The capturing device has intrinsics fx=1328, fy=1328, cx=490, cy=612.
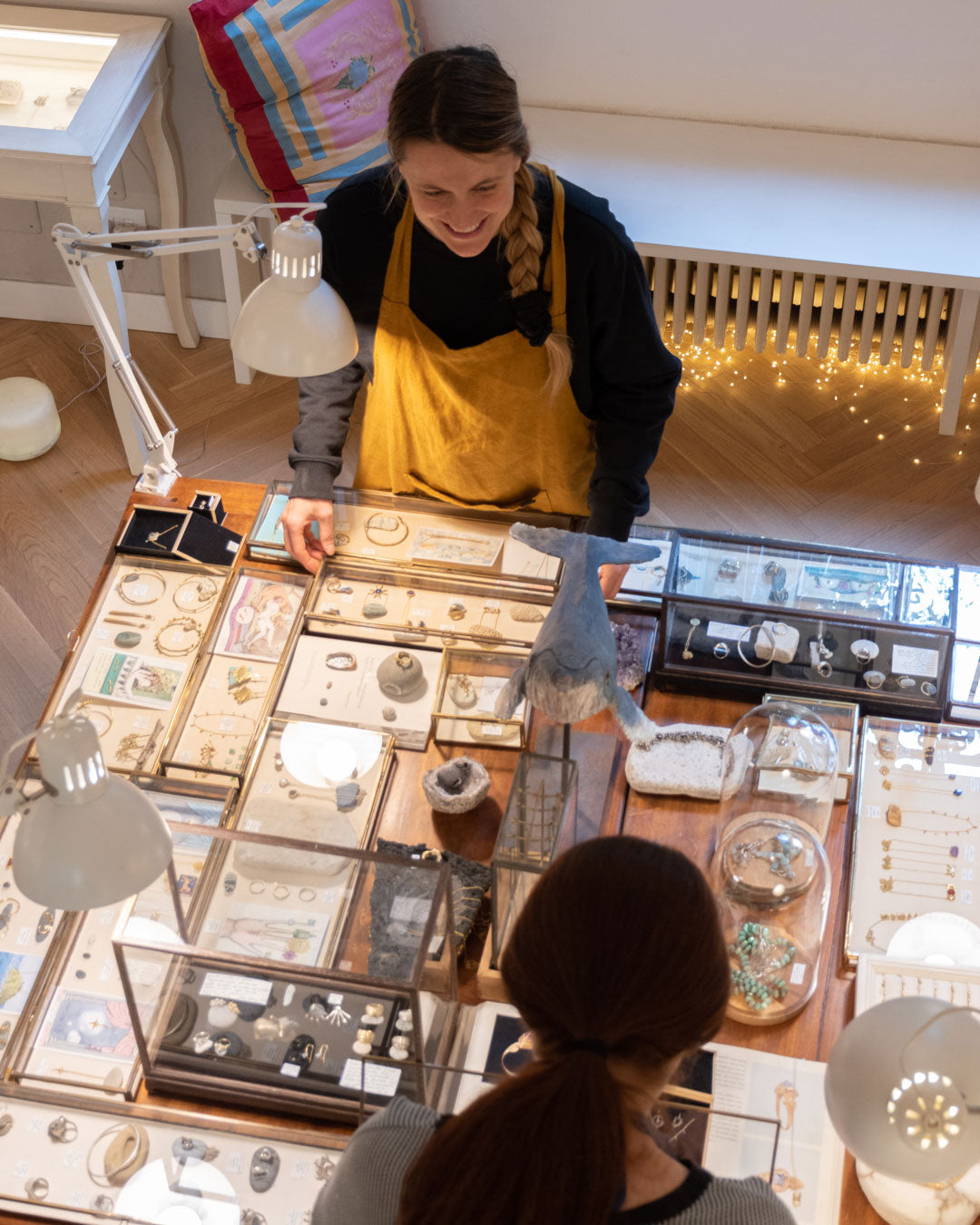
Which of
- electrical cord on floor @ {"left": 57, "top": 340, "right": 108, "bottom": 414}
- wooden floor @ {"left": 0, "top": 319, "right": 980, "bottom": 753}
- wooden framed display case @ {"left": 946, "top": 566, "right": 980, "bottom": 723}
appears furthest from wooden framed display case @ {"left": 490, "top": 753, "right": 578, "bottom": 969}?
electrical cord on floor @ {"left": 57, "top": 340, "right": 108, "bottom": 414}

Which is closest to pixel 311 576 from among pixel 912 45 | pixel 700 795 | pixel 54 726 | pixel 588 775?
pixel 588 775

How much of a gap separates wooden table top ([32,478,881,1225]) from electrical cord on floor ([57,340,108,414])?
317cm

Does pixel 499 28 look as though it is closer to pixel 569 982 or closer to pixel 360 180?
pixel 360 180

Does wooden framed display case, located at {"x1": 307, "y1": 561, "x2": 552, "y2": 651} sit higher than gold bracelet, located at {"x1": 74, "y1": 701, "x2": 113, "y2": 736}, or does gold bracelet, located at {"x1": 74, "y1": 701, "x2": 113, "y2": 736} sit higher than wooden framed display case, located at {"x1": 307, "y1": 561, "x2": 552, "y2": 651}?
wooden framed display case, located at {"x1": 307, "y1": 561, "x2": 552, "y2": 651}

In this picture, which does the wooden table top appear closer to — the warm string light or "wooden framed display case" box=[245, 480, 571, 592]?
"wooden framed display case" box=[245, 480, 571, 592]

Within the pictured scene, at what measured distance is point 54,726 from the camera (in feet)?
Result: 5.45

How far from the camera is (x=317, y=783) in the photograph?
252cm

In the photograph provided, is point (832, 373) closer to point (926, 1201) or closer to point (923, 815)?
point (923, 815)

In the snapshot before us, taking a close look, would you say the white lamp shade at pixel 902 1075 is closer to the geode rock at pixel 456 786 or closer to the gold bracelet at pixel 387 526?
the geode rock at pixel 456 786

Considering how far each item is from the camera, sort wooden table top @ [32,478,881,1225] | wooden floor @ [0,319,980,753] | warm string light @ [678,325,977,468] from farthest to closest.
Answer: warm string light @ [678,325,977,468] → wooden floor @ [0,319,980,753] → wooden table top @ [32,478,881,1225]

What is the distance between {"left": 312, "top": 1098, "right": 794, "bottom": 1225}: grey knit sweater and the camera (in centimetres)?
129

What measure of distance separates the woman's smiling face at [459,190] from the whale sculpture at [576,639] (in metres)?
0.60

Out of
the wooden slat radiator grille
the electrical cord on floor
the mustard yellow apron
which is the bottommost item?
the mustard yellow apron

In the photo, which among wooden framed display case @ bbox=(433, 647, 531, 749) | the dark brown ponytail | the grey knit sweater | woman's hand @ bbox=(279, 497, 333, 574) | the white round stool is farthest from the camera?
the white round stool
